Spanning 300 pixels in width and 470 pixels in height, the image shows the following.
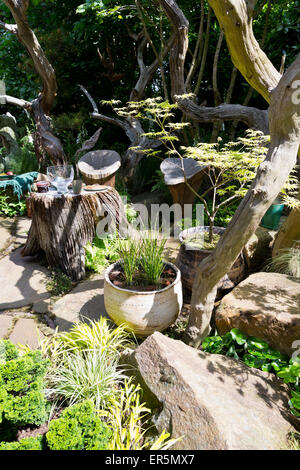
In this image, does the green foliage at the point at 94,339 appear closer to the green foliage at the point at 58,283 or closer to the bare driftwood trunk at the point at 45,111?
the green foliage at the point at 58,283

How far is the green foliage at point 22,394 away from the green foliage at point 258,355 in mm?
1233

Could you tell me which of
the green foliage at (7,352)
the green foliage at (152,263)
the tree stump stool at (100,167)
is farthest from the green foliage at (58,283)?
the tree stump stool at (100,167)

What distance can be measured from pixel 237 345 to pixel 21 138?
293 inches

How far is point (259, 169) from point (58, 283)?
2.59 metres

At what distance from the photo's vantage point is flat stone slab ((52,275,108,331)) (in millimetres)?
2971

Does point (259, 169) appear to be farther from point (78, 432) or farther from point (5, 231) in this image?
point (5, 231)

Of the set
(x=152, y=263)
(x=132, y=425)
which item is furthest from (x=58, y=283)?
(x=132, y=425)

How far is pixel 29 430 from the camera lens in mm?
1729

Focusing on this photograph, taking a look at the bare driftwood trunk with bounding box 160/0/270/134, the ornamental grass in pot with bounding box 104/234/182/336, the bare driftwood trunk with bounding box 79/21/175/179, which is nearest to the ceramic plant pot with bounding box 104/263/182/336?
the ornamental grass in pot with bounding box 104/234/182/336

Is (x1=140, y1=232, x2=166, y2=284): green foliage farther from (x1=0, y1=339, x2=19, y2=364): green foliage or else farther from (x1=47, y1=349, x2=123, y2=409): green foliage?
(x1=0, y1=339, x2=19, y2=364): green foliage

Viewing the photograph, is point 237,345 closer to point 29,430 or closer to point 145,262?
point 145,262

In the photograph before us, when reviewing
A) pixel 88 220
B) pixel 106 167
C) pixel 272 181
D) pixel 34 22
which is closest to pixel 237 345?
pixel 272 181

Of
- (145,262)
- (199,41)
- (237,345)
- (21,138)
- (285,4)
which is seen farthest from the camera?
(21,138)

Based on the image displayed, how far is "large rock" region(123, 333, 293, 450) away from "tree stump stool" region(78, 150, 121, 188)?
3.41 meters
